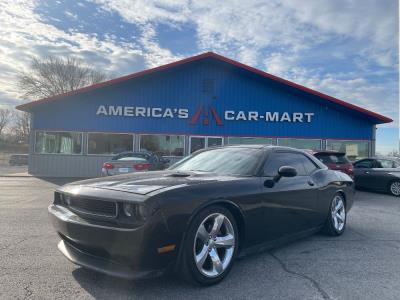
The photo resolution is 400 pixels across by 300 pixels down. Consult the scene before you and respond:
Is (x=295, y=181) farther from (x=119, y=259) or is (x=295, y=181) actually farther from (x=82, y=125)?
(x=82, y=125)

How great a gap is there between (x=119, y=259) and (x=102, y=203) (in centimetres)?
57

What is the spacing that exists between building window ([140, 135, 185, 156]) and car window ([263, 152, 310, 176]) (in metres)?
13.9

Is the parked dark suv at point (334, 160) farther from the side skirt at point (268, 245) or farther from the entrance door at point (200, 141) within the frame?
the entrance door at point (200, 141)

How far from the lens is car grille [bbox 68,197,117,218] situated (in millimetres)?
3293

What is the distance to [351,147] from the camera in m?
20.3

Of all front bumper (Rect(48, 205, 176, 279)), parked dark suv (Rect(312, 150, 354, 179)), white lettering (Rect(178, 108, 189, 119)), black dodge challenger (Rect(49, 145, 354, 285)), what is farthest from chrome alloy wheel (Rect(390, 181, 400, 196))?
front bumper (Rect(48, 205, 176, 279))

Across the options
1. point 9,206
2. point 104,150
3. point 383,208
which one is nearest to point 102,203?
point 9,206

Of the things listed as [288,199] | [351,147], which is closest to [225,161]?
[288,199]

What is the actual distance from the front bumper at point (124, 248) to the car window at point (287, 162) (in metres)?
1.85

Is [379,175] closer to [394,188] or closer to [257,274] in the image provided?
[394,188]

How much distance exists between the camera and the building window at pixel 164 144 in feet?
62.5

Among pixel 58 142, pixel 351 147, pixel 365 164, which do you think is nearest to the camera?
pixel 365 164

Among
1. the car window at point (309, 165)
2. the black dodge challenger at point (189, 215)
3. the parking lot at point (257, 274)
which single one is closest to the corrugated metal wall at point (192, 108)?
the parking lot at point (257, 274)

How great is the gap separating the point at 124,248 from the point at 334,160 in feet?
29.0
